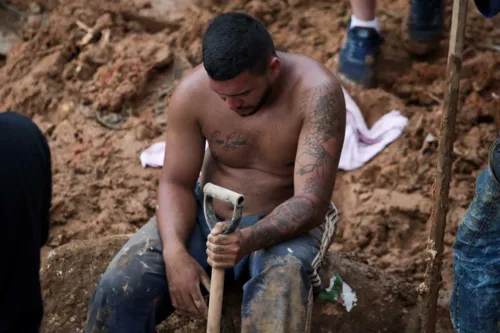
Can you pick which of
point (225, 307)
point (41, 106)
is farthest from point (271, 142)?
point (41, 106)

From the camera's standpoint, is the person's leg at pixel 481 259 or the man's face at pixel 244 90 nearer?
the person's leg at pixel 481 259

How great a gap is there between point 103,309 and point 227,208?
31.1 inches

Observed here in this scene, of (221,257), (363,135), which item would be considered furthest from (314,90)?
(363,135)

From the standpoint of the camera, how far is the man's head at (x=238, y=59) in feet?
11.8

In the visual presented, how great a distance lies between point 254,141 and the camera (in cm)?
398

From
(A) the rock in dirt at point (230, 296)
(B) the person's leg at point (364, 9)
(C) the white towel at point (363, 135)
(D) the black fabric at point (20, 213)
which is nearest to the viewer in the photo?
(D) the black fabric at point (20, 213)

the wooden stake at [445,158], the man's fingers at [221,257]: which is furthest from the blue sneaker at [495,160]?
the man's fingers at [221,257]

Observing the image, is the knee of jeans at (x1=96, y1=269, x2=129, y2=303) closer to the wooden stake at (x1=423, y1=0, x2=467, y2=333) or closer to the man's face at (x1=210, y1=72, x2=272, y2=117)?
the man's face at (x1=210, y1=72, x2=272, y2=117)

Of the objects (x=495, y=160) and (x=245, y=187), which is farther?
(x=245, y=187)

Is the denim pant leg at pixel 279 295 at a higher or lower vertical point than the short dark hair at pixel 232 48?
lower

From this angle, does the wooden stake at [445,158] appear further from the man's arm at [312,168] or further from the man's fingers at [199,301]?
the man's fingers at [199,301]

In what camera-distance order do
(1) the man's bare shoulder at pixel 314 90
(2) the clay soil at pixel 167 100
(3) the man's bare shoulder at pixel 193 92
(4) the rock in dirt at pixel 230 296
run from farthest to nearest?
1. (2) the clay soil at pixel 167 100
2. (4) the rock in dirt at pixel 230 296
3. (3) the man's bare shoulder at pixel 193 92
4. (1) the man's bare shoulder at pixel 314 90

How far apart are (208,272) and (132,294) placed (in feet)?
1.36

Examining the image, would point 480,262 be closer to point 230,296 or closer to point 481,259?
point 481,259
